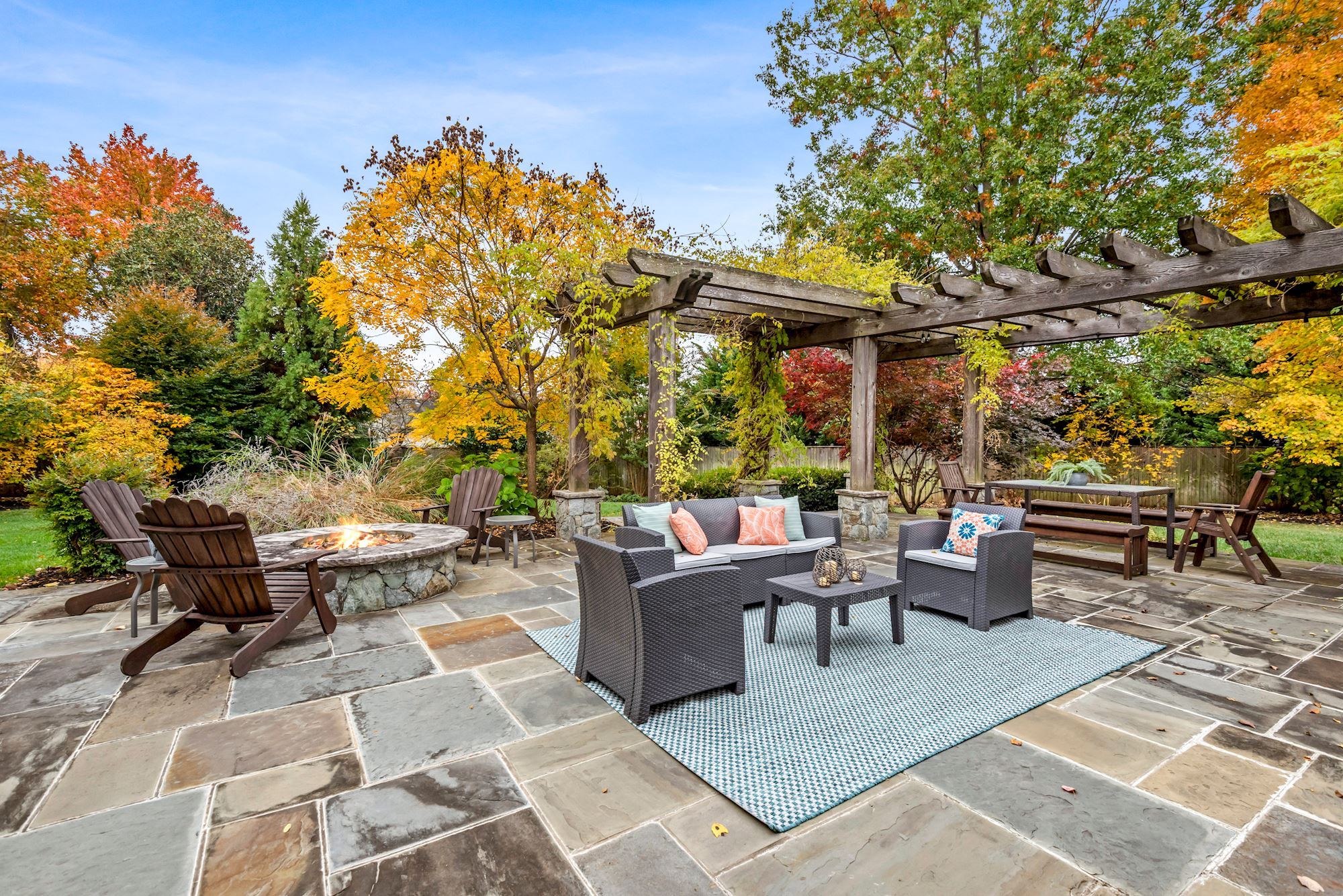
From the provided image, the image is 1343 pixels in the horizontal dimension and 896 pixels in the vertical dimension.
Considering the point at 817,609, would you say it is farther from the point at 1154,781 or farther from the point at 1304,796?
the point at 1304,796

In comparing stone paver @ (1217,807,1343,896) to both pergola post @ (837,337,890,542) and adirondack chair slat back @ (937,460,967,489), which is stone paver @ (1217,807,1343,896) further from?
adirondack chair slat back @ (937,460,967,489)

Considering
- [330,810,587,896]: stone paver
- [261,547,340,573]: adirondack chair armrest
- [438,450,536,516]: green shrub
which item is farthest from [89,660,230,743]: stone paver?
[438,450,536,516]: green shrub

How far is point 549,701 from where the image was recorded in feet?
8.78

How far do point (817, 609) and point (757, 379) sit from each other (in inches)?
193

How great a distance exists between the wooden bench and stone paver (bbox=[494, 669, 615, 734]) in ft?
12.0

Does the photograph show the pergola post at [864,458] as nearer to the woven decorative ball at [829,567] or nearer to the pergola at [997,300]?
the pergola at [997,300]

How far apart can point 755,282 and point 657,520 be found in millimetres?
2674

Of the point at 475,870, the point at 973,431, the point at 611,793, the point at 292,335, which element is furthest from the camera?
the point at 292,335

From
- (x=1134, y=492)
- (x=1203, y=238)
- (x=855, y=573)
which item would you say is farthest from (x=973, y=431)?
(x=855, y=573)

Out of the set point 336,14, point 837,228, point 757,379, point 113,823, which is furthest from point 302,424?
point 837,228

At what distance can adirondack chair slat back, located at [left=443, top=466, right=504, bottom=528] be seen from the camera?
222 inches

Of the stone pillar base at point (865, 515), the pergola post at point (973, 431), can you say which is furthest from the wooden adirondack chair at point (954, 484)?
the stone pillar base at point (865, 515)

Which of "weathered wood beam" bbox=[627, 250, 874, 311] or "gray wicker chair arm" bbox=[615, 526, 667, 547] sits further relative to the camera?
"weathered wood beam" bbox=[627, 250, 874, 311]

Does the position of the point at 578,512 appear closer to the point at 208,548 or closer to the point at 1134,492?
the point at 208,548
